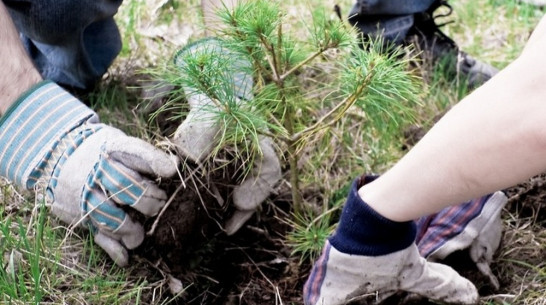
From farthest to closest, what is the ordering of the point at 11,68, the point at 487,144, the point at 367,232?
the point at 11,68
the point at 367,232
the point at 487,144

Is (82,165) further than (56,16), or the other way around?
(56,16)

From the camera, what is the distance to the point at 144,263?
1.48m

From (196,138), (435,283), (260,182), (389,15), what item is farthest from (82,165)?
(389,15)

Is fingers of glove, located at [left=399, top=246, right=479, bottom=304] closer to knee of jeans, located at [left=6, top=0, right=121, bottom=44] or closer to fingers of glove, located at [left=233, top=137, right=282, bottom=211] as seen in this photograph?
fingers of glove, located at [left=233, top=137, right=282, bottom=211]

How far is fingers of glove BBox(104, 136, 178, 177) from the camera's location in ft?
4.42

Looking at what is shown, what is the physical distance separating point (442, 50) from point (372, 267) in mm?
1085

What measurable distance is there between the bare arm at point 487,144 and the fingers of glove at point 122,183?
0.49 metres

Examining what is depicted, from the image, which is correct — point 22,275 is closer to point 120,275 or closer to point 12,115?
point 120,275

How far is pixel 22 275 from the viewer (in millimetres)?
1287

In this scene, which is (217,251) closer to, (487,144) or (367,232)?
(367,232)

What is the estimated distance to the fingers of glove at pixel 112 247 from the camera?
142cm

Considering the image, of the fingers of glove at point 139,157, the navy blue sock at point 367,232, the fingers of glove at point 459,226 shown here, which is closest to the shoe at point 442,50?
the fingers of glove at point 459,226

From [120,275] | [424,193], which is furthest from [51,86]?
[424,193]

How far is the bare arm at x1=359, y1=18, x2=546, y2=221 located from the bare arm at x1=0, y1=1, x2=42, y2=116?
0.79 meters
